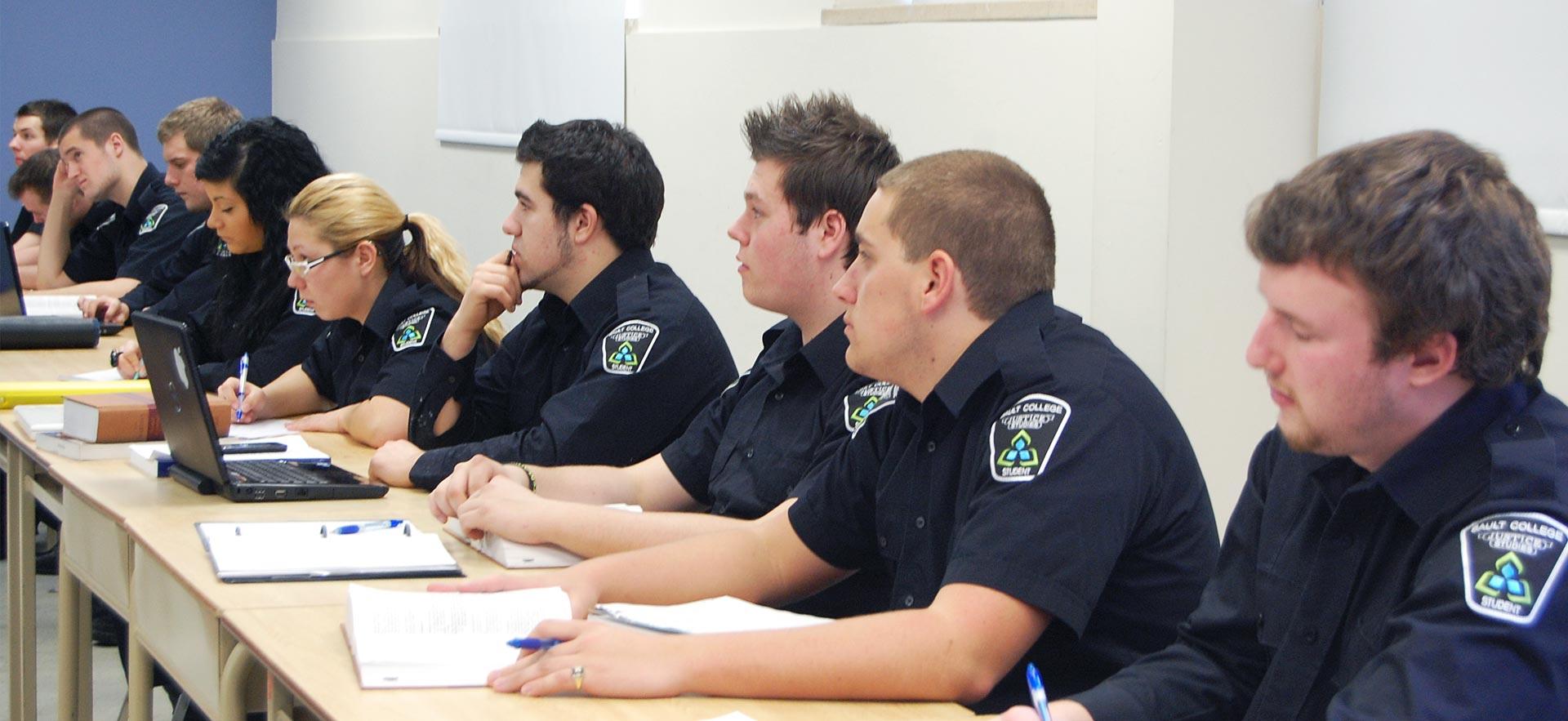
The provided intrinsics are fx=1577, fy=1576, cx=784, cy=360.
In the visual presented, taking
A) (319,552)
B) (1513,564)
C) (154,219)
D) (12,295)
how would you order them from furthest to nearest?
(154,219) → (12,295) → (319,552) → (1513,564)

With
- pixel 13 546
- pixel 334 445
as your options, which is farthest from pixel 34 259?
pixel 334 445

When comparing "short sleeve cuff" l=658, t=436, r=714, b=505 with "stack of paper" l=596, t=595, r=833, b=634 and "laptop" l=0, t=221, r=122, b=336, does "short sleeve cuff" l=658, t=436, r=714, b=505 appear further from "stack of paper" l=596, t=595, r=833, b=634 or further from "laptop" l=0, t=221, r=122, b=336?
"laptop" l=0, t=221, r=122, b=336

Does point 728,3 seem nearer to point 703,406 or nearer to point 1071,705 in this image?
point 703,406

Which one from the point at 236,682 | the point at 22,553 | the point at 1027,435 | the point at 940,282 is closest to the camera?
the point at 1027,435

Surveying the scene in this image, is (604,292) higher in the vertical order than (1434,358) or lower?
lower

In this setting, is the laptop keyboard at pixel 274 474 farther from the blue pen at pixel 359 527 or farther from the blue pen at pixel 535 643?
the blue pen at pixel 535 643

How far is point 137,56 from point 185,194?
353cm

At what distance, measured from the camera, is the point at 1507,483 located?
4.08 ft

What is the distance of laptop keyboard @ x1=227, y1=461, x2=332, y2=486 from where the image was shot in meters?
2.61

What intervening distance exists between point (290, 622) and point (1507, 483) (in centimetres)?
134

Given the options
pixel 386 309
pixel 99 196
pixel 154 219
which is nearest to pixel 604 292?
pixel 386 309

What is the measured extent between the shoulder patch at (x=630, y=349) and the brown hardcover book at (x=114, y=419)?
78 centimetres

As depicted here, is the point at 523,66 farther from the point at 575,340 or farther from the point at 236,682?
the point at 236,682

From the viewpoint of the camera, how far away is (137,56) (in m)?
8.26
